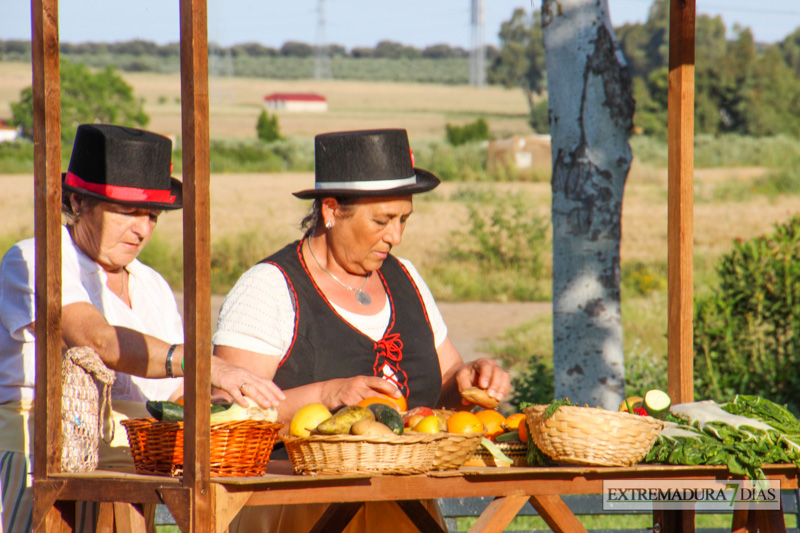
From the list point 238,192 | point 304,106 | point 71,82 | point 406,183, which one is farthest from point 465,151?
point 406,183

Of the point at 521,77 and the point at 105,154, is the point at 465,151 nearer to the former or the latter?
the point at 105,154

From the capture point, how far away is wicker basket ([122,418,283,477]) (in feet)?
7.22

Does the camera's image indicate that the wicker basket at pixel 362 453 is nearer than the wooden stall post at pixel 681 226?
Yes

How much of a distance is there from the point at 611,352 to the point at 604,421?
8.80ft

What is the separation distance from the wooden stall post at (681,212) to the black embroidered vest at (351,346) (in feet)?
2.76

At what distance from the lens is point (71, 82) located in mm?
29422

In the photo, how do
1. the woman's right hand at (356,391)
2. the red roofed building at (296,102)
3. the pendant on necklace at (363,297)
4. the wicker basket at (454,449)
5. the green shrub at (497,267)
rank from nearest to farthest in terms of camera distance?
the wicker basket at (454,449) → the woman's right hand at (356,391) → the pendant on necklace at (363,297) → the green shrub at (497,267) → the red roofed building at (296,102)

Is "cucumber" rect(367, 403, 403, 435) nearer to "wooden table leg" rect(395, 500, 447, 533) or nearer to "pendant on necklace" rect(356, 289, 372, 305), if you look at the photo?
"wooden table leg" rect(395, 500, 447, 533)

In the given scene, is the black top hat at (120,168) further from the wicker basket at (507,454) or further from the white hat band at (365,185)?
the wicker basket at (507,454)

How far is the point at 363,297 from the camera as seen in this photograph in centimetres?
317

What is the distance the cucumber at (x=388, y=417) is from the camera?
2313mm

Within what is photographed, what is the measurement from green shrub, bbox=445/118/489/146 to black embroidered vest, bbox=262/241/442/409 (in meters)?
32.1

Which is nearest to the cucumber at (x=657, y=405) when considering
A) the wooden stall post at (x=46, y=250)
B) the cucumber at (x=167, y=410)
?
the cucumber at (x=167, y=410)

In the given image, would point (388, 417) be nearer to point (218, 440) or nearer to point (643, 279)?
point (218, 440)
